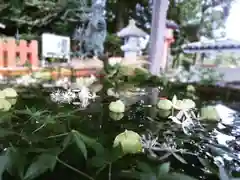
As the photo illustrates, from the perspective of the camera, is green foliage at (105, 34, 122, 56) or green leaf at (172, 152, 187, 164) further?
green foliage at (105, 34, 122, 56)

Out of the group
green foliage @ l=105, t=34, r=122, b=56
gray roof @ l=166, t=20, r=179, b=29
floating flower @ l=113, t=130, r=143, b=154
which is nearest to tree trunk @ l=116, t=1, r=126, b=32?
green foliage @ l=105, t=34, r=122, b=56

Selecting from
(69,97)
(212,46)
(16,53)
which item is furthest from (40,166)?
(212,46)

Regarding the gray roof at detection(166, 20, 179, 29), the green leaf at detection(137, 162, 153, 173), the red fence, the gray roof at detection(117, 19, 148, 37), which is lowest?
the green leaf at detection(137, 162, 153, 173)

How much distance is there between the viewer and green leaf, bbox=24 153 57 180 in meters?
0.19

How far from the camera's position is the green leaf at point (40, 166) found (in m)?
0.19

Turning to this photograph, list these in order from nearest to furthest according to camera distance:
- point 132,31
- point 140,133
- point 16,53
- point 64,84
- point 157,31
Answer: point 140,133 < point 64,84 < point 157,31 < point 16,53 < point 132,31

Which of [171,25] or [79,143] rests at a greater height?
[171,25]

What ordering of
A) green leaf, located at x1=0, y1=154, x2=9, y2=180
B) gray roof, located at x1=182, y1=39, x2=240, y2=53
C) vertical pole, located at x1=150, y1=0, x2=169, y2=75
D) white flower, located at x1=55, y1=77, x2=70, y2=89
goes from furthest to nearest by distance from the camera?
gray roof, located at x1=182, y1=39, x2=240, y2=53 < vertical pole, located at x1=150, y1=0, x2=169, y2=75 < white flower, located at x1=55, y1=77, x2=70, y2=89 < green leaf, located at x1=0, y1=154, x2=9, y2=180

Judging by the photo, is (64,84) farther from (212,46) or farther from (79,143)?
(212,46)

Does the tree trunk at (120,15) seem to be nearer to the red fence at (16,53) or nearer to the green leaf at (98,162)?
the red fence at (16,53)

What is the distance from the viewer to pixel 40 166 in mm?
198

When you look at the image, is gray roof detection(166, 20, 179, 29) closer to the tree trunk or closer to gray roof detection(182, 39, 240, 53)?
gray roof detection(182, 39, 240, 53)

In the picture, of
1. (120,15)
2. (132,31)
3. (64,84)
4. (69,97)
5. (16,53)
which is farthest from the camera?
(120,15)

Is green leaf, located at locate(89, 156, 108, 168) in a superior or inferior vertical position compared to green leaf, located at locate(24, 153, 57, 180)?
inferior
